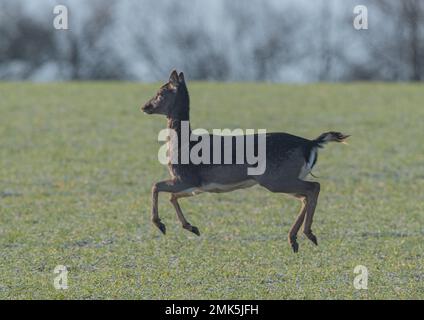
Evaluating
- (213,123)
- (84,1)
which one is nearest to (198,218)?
(213,123)

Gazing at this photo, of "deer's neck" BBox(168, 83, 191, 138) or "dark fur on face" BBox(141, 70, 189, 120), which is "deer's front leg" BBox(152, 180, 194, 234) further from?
"dark fur on face" BBox(141, 70, 189, 120)

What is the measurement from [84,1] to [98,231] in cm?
4988

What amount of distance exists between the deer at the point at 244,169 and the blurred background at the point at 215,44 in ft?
132

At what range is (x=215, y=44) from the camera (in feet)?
179

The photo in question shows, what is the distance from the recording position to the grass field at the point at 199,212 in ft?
30.0

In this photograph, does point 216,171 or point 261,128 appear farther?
point 261,128

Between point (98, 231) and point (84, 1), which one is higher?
point (84, 1)

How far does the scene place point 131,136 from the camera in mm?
21000

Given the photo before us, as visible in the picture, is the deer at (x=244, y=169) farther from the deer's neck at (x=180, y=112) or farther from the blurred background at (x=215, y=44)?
the blurred background at (x=215, y=44)

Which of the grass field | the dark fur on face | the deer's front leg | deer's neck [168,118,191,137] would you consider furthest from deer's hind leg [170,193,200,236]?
the dark fur on face

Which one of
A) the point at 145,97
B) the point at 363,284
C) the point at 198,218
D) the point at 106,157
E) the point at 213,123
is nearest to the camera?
the point at 363,284

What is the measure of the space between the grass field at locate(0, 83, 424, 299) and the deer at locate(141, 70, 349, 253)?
67 centimetres

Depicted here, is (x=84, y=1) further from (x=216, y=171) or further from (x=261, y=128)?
(x=216, y=171)

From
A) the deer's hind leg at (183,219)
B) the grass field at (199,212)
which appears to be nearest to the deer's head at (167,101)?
the deer's hind leg at (183,219)
